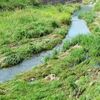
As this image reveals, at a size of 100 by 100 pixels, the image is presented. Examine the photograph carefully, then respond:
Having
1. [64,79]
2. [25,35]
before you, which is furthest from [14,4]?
[64,79]

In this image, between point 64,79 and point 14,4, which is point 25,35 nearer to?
point 64,79

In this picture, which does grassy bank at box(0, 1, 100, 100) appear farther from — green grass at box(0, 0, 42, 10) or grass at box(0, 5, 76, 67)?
green grass at box(0, 0, 42, 10)

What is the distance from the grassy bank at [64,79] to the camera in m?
18.2

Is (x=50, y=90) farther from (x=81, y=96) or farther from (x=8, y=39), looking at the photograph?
(x=8, y=39)

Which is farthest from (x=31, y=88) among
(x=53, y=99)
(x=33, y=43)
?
(x=33, y=43)

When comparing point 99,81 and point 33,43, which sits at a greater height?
point 99,81

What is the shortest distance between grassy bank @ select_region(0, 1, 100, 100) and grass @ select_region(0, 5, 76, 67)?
111 inches

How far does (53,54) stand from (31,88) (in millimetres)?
7969

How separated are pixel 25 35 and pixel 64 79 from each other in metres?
12.6

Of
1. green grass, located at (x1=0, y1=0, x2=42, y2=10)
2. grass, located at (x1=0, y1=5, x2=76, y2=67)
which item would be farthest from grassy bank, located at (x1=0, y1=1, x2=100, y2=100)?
green grass, located at (x1=0, y1=0, x2=42, y2=10)

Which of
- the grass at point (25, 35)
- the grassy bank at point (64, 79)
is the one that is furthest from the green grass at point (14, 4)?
the grassy bank at point (64, 79)

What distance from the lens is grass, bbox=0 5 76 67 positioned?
28070 mm

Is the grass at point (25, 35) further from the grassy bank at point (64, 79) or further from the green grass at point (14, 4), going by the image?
the green grass at point (14, 4)

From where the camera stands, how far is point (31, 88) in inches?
786
